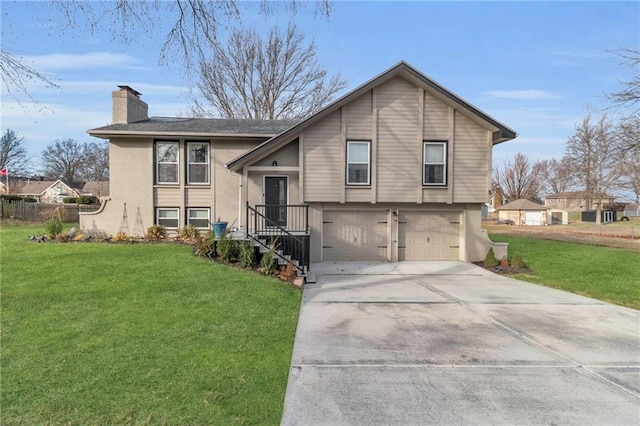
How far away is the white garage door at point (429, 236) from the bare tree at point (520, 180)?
55695 millimetres

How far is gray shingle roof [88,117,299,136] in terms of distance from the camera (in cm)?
1400

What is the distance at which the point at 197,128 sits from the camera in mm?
14891

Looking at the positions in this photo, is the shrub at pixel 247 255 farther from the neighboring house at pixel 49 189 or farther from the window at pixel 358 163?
the neighboring house at pixel 49 189

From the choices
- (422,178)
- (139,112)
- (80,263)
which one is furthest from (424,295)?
(139,112)

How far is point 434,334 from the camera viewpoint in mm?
5863

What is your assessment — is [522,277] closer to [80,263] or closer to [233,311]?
[233,311]

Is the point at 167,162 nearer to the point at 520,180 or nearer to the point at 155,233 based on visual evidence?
the point at 155,233

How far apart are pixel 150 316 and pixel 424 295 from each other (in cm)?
570

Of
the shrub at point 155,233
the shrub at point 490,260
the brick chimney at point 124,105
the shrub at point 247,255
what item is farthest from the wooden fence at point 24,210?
the shrub at point 490,260

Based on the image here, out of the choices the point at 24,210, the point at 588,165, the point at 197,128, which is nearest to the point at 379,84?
the point at 197,128

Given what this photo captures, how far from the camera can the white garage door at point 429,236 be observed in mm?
13305

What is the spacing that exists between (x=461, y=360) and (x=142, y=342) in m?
4.25

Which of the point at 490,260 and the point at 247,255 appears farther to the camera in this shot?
the point at 490,260

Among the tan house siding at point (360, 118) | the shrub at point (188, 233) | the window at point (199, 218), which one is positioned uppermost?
the tan house siding at point (360, 118)
